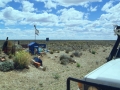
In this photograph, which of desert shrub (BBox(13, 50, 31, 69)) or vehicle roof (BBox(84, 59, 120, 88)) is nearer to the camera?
vehicle roof (BBox(84, 59, 120, 88))

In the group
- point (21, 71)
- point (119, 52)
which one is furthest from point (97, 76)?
point (21, 71)

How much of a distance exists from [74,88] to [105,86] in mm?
7907

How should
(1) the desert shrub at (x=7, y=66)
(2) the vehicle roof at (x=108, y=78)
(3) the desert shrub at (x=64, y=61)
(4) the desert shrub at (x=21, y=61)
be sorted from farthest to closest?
1. (3) the desert shrub at (x=64, y=61)
2. (4) the desert shrub at (x=21, y=61)
3. (1) the desert shrub at (x=7, y=66)
4. (2) the vehicle roof at (x=108, y=78)

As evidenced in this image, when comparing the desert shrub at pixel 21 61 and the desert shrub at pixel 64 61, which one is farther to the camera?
the desert shrub at pixel 64 61

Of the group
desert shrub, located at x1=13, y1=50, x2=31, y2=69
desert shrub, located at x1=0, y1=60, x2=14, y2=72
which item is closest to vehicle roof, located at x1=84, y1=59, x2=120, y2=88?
desert shrub, located at x1=0, y1=60, x2=14, y2=72

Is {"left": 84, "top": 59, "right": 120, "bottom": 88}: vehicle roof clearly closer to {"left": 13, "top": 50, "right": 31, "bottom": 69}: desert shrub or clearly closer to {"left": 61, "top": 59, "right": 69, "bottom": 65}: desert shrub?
{"left": 13, "top": 50, "right": 31, "bottom": 69}: desert shrub

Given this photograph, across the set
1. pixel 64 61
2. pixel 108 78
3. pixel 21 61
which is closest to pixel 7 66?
pixel 21 61

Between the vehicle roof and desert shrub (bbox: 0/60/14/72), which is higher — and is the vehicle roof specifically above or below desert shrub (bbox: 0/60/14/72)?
above

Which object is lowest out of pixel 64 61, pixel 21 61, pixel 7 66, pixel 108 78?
pixel 64 61

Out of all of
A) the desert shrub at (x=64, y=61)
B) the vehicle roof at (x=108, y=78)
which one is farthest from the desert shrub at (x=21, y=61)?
the vehicle roof at (x=108, y=78)

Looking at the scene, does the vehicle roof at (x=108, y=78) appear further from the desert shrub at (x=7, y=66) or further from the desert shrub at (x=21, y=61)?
the desert shrub at (x=21, y=61)

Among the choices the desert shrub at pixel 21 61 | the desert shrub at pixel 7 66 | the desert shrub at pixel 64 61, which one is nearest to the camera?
the desert shrub at pixel 7 66

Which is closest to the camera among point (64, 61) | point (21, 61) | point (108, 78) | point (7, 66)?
point (108, 78)

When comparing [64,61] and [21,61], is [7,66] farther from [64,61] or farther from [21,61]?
[64,61]
